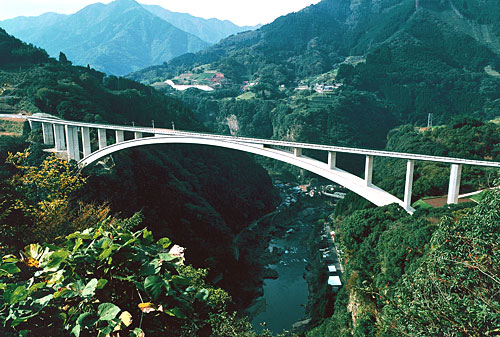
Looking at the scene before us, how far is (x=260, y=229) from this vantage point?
123ft

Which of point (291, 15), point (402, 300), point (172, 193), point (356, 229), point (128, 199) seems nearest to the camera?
point (402, 300)

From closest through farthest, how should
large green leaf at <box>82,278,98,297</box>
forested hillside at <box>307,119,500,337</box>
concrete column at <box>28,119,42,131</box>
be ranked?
large green leaf at <box>82,278,98,297</box>
forested hillside at <box>307,119,500,337</box>
concrete column at <box>28,119,42,131</box>

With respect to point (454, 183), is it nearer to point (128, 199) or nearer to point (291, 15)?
point (128, 199)

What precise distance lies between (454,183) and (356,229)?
4.43m

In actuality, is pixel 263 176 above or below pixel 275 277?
above

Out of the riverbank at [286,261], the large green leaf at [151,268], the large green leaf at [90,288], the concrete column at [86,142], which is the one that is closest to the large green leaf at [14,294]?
the large green leaf at [90,288]

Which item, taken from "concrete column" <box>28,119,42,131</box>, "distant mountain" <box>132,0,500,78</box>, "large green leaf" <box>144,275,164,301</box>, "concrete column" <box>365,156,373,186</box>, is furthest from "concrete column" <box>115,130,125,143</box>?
"distant mountain" <box>132,0,500,78</box>

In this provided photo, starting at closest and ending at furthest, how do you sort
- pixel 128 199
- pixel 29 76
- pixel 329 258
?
pixel 128 199 → pixel 329 258 → pixel 29 76

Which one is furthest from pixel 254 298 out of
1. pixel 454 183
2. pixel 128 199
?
pixel 454 183

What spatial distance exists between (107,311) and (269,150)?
16.9 meters

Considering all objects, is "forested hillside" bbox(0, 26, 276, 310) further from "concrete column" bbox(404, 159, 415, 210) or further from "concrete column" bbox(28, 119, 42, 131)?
"concrete column" bbox(404, 159, 415, 210)

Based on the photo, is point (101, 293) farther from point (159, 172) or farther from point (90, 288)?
point (159, 172)

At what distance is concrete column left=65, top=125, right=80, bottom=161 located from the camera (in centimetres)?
2498

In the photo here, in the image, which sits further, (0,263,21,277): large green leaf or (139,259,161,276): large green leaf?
(139,259,161,276): large green leaf
